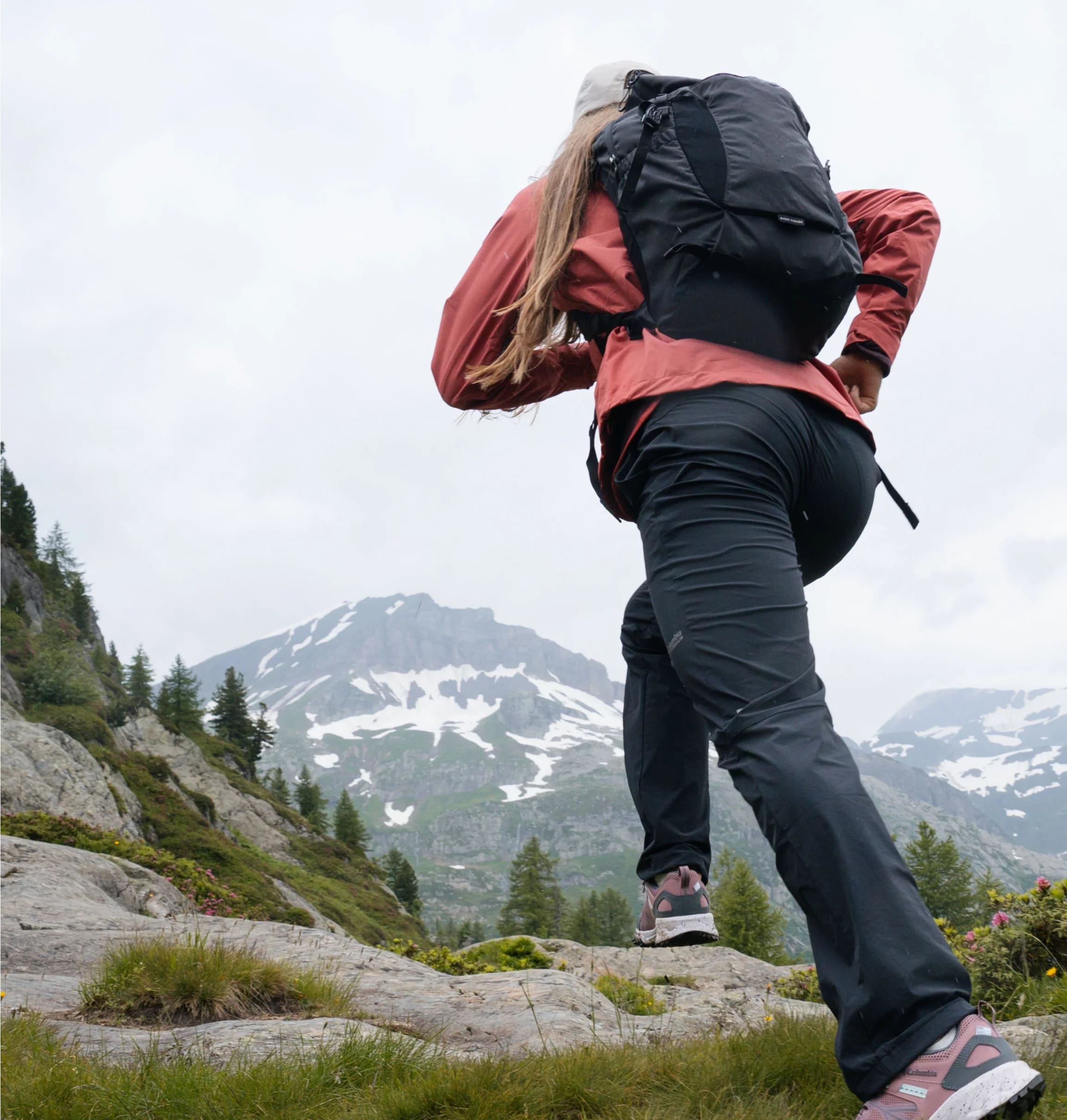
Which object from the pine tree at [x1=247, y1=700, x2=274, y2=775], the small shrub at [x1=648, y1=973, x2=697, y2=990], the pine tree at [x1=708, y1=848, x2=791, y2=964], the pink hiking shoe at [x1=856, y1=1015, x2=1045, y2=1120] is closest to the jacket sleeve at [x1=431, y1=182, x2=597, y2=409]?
the pink hiking shoe at [x1=856, y1=1015, x2=1045, y2=1120]

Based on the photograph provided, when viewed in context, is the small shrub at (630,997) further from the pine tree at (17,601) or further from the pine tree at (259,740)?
the pine tree at (259,740)

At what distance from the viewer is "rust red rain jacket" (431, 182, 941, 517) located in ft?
7.89

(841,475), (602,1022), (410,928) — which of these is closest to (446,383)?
(841,475)

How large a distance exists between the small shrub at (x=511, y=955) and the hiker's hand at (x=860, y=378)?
25.8 feet

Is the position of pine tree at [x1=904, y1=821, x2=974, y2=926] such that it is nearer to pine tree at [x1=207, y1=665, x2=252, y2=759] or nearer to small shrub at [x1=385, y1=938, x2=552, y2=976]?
small shrub at [x1=385, y1=938, x2=552, y2=976]

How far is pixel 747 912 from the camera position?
41250 millimetres

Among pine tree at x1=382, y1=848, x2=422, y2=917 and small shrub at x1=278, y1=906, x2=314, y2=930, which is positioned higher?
small shrub at x1=278, y1=906, x2=314, y2=930

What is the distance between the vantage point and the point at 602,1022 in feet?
13.3

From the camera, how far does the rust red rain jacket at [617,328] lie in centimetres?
241

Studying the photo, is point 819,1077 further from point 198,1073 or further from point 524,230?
point 524,230

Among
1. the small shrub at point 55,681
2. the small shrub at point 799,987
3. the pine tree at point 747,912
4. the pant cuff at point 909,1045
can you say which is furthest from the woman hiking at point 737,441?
the small shrub at point 55,681

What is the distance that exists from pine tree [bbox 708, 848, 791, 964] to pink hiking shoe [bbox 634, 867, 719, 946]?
123ft

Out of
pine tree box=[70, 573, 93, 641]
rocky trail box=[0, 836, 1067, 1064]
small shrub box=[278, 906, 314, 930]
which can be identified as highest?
pine tree box=[70, 573, 93, 641]

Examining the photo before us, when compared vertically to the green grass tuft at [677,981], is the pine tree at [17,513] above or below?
above
